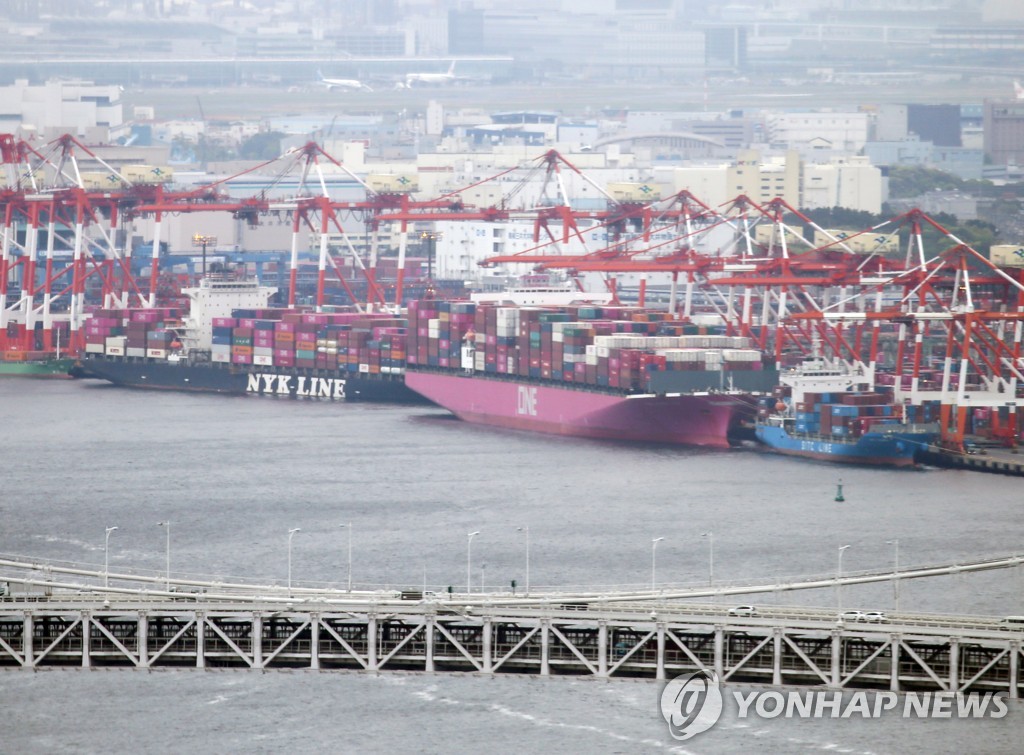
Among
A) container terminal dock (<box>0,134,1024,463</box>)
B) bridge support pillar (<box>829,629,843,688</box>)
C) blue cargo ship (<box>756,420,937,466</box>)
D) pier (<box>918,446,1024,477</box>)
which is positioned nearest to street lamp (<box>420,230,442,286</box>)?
container terminal dock (<box>0,134,1024,463</box>)

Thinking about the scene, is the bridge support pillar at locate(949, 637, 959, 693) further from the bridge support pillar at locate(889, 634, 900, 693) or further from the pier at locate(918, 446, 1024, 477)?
the pier at locate(918, 446, 1024, 477)

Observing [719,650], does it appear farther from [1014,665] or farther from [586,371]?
[586,371]

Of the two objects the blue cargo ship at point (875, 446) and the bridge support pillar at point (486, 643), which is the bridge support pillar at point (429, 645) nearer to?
the bridge support pillar at point (486, 643)

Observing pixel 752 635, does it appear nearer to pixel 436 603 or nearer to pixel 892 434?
pixel 436 603

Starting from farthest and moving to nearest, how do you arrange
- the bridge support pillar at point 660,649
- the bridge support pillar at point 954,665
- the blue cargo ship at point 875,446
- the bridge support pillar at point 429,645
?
the blue cargo ship at point 875,446 < the bridge support pillar at point 429,645 < the bridge support pillar at point 660,649 < the bridge support pillar at point 954,665

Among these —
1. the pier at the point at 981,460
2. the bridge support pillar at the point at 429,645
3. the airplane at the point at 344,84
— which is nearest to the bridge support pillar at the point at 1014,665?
the bridge support pillar at the point at 429,645

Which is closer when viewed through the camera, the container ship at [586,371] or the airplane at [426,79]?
the container ship at [586,371]
